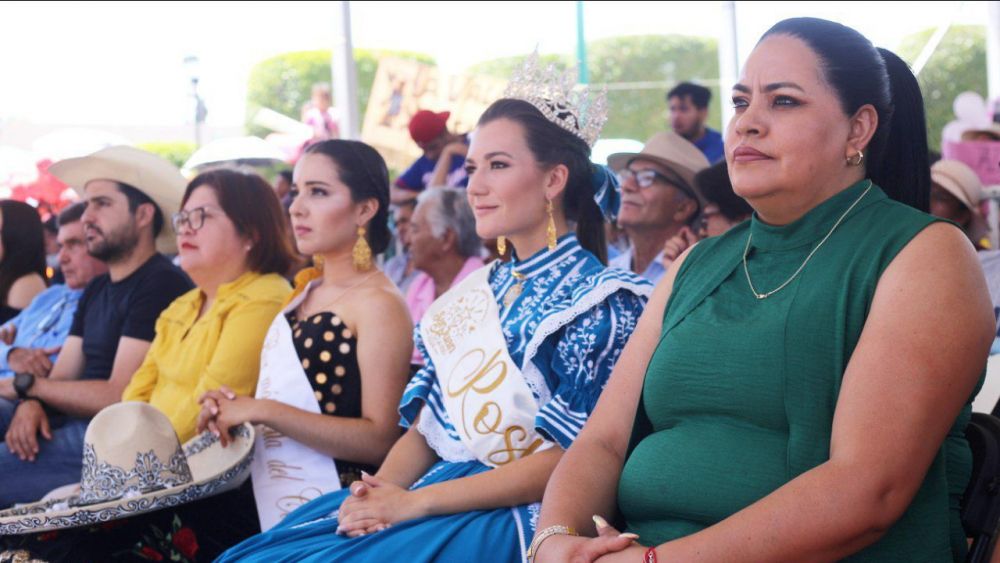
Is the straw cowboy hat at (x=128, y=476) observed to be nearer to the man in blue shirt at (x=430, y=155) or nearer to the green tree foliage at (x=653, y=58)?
the man in blue shirt at (x=430, y=155)

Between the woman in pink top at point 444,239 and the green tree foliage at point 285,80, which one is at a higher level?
the woman in pink top at point 444,239

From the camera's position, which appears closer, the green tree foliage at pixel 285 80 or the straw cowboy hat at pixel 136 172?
the straw cowboy hat at pixel 136 172

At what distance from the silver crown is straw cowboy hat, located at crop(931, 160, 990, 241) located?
198cm

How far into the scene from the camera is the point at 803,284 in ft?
6.52

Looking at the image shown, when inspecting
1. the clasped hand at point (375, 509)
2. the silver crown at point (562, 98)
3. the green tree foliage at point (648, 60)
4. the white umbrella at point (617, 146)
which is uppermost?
the silver crown at point (562, 98)

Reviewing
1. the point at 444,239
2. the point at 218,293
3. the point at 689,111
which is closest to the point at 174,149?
the point at 689,111

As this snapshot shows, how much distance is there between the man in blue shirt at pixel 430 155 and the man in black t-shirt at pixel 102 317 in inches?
63.1

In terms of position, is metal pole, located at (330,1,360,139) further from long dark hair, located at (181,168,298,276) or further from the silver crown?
the silver crown

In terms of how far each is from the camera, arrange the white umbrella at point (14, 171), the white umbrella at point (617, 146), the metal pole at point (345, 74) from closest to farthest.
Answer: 1. the white umbrella at point (617, 146)
2. the metal pole at point (345, 74)
3. the white umbrella at point (14, 171)

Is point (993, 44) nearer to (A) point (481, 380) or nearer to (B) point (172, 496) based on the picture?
(A) point (481, 380)

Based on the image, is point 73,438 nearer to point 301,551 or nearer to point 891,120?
point 301,551

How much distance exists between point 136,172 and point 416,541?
2.99 m

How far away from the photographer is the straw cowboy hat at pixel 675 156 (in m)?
4.95

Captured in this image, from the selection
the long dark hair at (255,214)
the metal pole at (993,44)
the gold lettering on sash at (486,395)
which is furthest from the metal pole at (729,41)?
the gold lettering on sash at (486,395)
